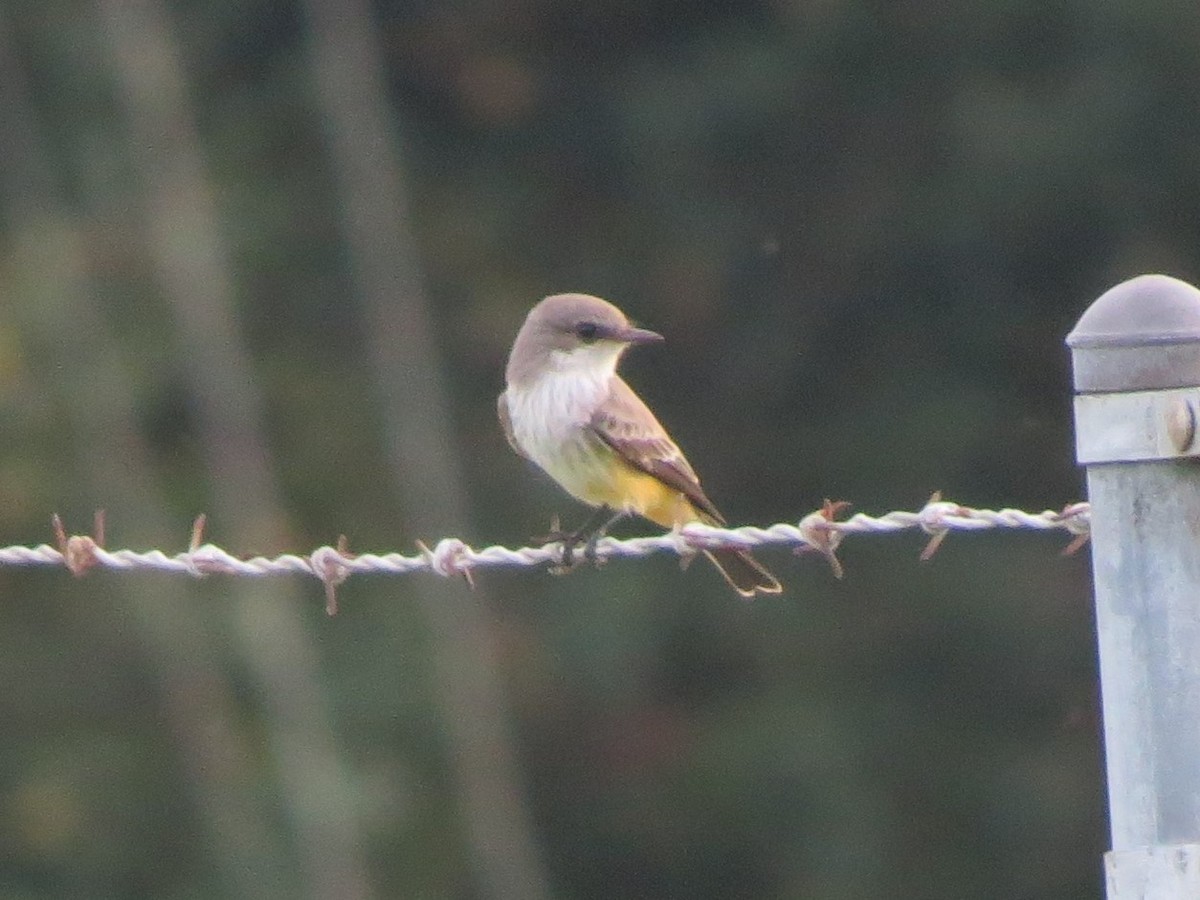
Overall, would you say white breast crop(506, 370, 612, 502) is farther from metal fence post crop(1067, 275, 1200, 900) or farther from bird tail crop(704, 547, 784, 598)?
metal fence post crop(1067, 275, 1200, 900)

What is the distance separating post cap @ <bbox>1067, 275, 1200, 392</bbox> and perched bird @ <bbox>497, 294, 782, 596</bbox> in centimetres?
276

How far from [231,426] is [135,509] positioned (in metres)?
0.57

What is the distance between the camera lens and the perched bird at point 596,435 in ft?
18.2

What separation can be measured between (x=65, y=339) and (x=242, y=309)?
3.04ft

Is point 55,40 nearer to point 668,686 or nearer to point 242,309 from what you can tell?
point 242,309

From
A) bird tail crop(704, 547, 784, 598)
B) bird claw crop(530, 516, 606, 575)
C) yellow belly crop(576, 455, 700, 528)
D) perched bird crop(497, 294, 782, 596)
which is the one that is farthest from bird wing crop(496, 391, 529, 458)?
bird tail crop(704, 547, 784, 598)

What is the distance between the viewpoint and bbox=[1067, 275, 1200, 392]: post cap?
8.59 feet

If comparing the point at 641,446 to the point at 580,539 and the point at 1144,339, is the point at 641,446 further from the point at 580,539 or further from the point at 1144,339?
the point at 1144,339

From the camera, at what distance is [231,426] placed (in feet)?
38.4

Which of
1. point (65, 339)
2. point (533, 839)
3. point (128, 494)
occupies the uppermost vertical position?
point (65, 339)

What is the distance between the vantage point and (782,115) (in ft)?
40.3

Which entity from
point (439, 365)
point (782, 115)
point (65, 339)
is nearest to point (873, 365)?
point (782, 115)

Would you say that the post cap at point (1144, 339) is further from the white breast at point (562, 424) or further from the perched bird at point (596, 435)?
the white breast at point (562, 424)

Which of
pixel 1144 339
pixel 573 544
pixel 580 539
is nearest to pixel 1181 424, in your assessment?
pixel 1144 339
